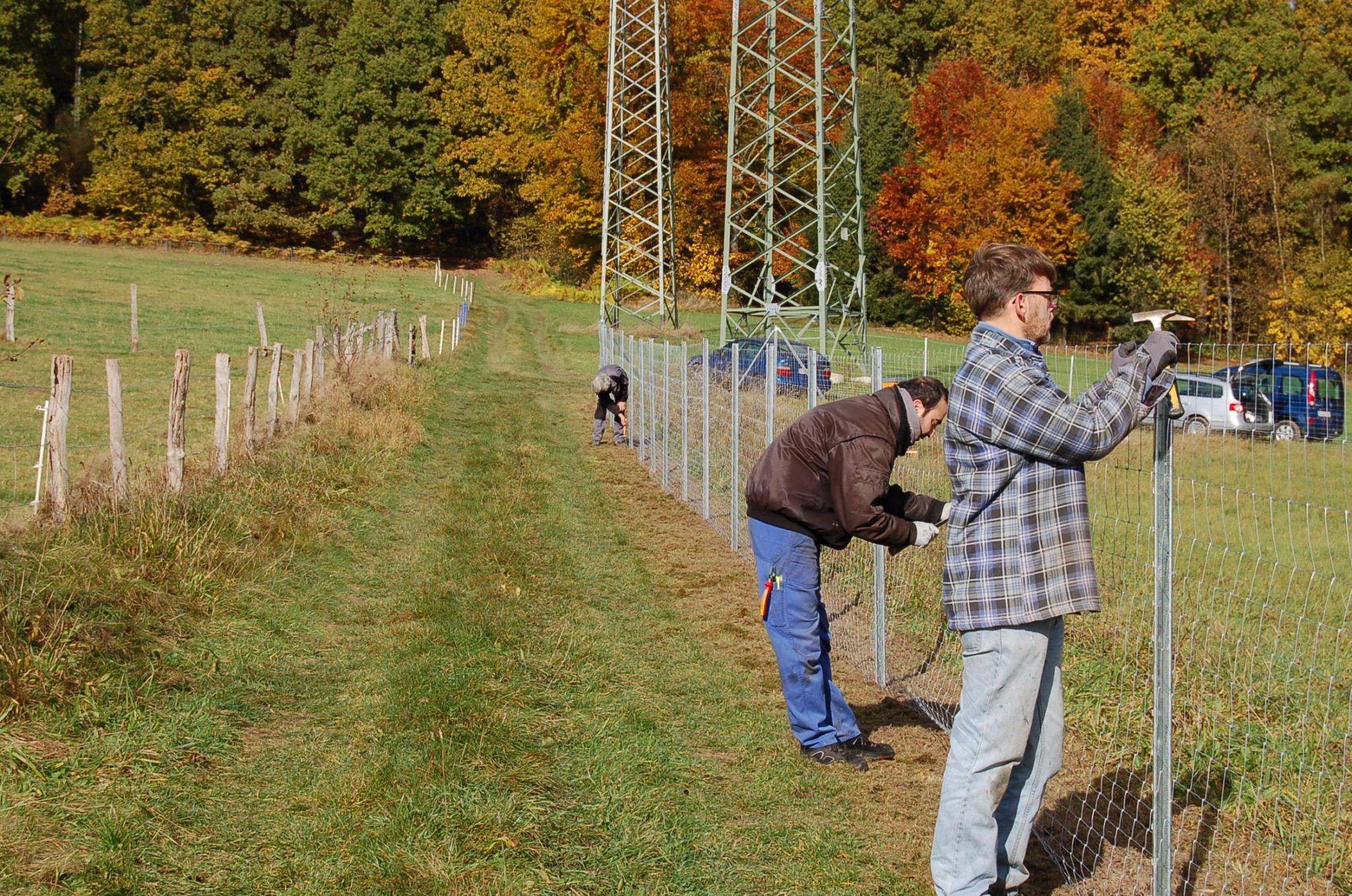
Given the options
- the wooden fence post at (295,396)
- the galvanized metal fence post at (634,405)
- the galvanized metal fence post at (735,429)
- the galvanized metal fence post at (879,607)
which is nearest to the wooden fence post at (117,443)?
the wooden fence post at (295,396)

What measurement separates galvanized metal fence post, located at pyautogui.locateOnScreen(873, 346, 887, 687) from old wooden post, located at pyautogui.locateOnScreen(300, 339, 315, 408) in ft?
28.4

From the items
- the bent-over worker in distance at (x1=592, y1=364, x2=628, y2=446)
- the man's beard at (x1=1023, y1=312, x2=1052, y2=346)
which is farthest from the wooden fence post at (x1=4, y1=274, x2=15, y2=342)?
the man's beard at (x1=1023, y1=312, x2=1052, y2=346)

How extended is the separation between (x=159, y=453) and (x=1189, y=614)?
35.8 ft

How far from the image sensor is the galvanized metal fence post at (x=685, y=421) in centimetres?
1232

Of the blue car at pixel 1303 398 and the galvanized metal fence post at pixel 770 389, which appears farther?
the galvanized metal fence post at pixel 770 389

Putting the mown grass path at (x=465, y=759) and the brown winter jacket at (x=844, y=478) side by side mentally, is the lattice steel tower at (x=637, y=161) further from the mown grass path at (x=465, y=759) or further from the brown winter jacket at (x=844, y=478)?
the brown winter jacket at (x=844, y=478)

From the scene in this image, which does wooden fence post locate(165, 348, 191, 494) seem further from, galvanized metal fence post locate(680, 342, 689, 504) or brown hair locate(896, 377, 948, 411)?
brown hair locate(896, 377, 948, 411)

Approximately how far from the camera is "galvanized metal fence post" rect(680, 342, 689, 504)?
40.4ft

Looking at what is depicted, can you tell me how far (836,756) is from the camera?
218 inches

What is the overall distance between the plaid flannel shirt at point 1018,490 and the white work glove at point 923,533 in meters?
0.95

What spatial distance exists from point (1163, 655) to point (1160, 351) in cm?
102

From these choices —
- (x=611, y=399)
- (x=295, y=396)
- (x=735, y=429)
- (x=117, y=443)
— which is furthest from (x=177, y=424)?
(x=611, y=399)

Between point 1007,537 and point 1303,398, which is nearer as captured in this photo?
point 1007,537

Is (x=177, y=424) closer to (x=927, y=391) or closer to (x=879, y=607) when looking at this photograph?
(x=879, y=607)
